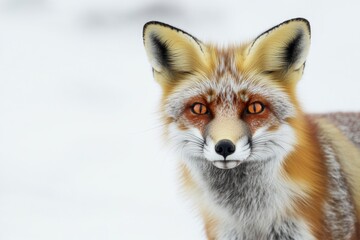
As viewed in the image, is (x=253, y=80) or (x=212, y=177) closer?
(x=253, y=80)

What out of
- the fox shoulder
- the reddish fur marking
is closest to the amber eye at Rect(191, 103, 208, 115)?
the reddish fur marking

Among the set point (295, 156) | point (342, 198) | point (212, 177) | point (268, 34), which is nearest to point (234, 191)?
point (212, 177)

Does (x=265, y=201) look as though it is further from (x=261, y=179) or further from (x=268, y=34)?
(x=268, y=34)

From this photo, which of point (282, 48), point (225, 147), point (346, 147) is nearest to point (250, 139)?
point (225, 147)

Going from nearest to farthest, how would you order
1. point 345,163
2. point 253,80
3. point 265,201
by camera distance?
point 253,80 < point 265,201 < point 345,163

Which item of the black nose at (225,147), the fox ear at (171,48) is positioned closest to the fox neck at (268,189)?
the black nose at (225,147)

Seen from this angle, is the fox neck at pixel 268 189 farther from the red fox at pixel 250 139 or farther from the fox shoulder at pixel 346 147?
the fox shoulder at pixel 346 147

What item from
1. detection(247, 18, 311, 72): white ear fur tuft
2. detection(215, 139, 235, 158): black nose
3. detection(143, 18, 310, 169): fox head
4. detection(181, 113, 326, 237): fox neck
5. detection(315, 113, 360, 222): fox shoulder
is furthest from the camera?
detection(315, 113, 360, 222): fox shoulder

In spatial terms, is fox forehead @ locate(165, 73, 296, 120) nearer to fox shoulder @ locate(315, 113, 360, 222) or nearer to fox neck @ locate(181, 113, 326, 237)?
fox neck @ locate(181, 113, 326, 237)
